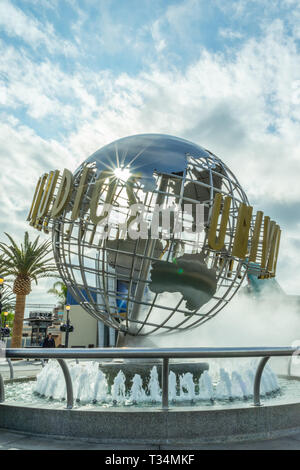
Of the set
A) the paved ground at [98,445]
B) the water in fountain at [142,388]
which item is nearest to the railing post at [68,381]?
the paved ground at [98,445]

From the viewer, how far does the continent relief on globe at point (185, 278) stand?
6.06m

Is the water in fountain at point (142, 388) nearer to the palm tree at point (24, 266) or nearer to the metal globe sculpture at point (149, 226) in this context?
the metal globe sculpture at point (149, 226)

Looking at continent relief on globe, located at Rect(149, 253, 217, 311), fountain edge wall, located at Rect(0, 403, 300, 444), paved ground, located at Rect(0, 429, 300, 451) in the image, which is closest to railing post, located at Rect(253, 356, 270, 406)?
fountain edge wall, located at Rect(0, 403, 300, 444)

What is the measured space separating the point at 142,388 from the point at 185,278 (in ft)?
6.07

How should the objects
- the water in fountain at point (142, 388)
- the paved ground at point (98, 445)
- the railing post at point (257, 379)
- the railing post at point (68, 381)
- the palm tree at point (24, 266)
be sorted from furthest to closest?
the palm tree at point (24, 266)
the water in fountain at point (142, 388)
the railing post at point (257, 379)
the railing post at point (68, 381)
the paved ground at point (98, 445)

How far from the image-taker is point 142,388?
549 centimetres

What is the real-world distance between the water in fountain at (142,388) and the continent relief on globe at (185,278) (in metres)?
1.25

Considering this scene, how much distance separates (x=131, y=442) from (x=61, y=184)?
464 cm

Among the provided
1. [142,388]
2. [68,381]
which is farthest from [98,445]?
[142,388]

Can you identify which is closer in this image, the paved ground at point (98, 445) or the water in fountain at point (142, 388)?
the paved ground at point (98, 445)

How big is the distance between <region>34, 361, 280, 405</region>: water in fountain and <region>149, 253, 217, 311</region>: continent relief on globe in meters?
1.25

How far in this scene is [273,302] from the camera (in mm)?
30859

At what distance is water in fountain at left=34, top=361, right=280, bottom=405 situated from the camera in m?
5.08
